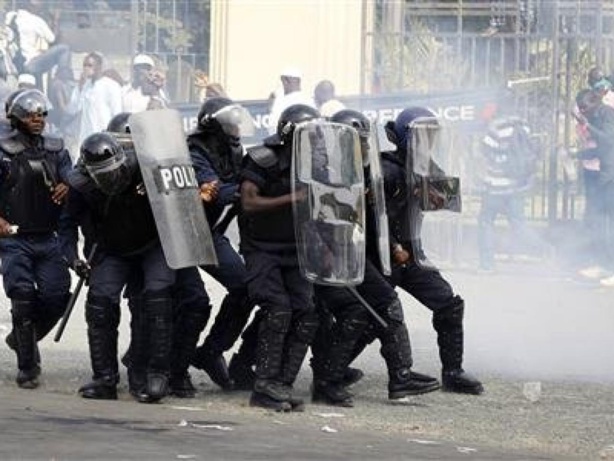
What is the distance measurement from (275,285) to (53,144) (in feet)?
5.13

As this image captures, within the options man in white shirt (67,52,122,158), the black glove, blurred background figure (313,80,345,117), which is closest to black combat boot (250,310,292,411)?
the black glove

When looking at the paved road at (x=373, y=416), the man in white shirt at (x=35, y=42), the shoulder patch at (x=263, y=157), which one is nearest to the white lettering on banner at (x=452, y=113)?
the man in white shirt at (x=35, y=42)

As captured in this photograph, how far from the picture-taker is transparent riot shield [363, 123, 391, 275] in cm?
1089

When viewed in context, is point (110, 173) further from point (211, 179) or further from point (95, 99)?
point (95, 99)

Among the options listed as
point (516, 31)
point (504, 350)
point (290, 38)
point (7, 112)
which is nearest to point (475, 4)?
point (516, 31)

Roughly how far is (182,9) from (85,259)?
35.1 feet

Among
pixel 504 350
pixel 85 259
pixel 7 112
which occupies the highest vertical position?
pixel 7 112

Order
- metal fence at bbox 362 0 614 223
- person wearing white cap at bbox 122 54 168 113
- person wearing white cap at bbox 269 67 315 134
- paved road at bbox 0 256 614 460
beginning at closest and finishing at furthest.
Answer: paved road at bbox 0 256 614 460 < metal fence at bbox 362 0 614 223 < person wearing white cap at bbox 269 67 315 134 < person wearing white cap at bbox 122 54 168 113

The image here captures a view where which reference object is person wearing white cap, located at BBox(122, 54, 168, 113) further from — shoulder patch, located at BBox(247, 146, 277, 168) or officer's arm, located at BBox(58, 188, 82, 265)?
shoulder patch, located at BBox(247, 146, 277, 168)

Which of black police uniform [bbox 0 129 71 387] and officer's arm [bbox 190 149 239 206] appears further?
black police uniform [bbox 0 129 71 387]

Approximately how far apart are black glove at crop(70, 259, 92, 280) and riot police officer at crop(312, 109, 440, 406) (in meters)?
1.16

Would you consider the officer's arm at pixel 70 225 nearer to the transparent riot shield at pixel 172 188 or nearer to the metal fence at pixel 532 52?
the transparent riot shield at pixel 172 188

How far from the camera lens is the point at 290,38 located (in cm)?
2144

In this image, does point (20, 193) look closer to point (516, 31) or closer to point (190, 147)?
point (190, 147)
